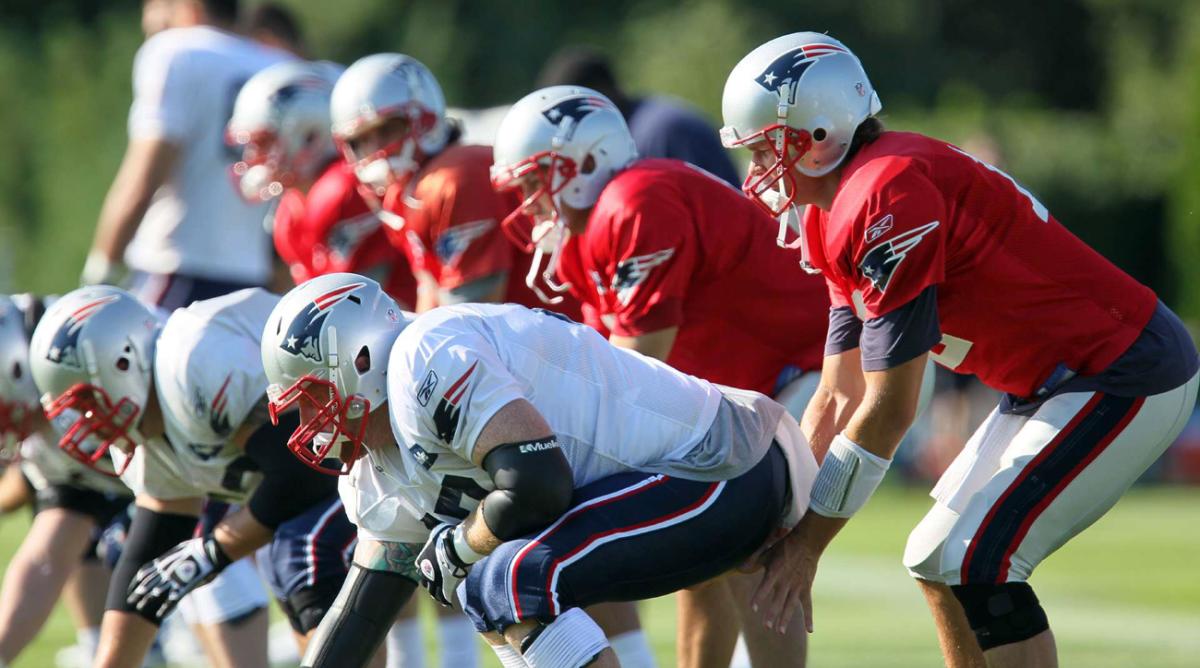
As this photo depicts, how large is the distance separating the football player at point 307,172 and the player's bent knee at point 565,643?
10.2 ft

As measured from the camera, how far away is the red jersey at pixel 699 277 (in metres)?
5.21

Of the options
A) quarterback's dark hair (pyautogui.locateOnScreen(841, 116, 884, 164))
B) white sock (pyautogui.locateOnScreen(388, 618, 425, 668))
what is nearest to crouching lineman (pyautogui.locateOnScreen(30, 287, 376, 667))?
white sock (pyautogui.locateOnScreen(388, 618, 425, 668))

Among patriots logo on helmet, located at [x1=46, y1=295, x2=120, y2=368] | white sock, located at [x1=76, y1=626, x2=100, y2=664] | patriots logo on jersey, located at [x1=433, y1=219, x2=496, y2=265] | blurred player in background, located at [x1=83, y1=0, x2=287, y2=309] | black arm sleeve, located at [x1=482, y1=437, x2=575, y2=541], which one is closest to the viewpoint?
black arm sleeve, located at [x1=482, y1=437, x2=575, y2=541]

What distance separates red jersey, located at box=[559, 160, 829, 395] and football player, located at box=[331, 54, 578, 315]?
2.25 feet

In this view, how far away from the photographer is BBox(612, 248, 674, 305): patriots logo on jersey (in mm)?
5195

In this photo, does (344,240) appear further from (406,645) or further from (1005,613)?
(1005,613)

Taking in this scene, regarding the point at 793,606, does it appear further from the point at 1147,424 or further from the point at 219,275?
the point at 219,275

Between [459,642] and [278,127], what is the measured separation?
2.15 m

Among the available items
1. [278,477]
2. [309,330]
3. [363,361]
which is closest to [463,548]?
[363,361]

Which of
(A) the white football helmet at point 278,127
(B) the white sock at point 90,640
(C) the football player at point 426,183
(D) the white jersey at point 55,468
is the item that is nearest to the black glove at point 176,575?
(D) the white jersey at point 55,468

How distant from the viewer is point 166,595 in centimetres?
498

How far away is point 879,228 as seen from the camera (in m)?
4.12

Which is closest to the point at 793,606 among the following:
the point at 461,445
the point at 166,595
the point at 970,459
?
the point at 970,459

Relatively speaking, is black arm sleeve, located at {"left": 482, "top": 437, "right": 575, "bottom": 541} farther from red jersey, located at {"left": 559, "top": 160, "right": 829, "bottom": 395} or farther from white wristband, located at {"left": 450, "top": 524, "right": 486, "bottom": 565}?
red jersey, located at {"left": 559, "top": 160, "right": 829, "bottom": 395}
